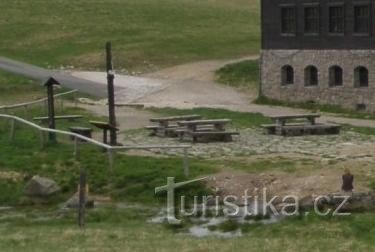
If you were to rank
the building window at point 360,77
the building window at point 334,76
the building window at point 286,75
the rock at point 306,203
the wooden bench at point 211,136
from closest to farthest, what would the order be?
1. the rock at point 306,203
2. the wooden bench at point 211,136
3. the building window at point 360,77
4. the building window at point 334,76
5. the building window at point 286,75

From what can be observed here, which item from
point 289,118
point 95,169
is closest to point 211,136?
point 289,118

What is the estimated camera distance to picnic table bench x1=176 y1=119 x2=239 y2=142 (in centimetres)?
3366

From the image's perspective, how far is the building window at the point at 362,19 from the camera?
152ft

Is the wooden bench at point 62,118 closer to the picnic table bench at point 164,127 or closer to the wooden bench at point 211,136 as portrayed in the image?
the picnic table bench at point 164,127

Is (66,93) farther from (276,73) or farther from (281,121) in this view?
(281,121)

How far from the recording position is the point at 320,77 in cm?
4869

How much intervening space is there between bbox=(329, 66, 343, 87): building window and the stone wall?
147mm

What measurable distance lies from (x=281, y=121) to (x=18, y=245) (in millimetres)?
17243

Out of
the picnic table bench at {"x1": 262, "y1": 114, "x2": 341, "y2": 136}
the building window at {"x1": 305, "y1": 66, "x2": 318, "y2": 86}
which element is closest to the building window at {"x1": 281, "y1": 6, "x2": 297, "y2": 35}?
the building window at {"x1": 305, "y1": 66, "x2": 318, "y2": 86}

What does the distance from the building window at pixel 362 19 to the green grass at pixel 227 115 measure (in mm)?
6688

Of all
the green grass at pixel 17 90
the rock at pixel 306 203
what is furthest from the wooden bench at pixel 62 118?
the rock at pixel 306 203

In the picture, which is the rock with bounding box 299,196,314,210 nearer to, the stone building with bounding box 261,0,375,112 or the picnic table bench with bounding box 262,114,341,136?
the picnic table bench with bounding box 262,114,341,136

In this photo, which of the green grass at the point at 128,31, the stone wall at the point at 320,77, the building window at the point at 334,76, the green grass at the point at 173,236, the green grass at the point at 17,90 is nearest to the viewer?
the green grass at the point at 173,236

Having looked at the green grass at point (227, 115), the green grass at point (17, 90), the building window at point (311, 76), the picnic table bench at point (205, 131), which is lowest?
the green grass at point (227, 115)
